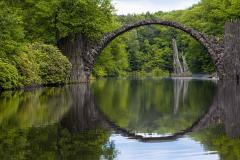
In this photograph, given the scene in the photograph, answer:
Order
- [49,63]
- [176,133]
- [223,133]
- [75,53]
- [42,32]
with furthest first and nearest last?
[75,53]
[42,32]
[49,63]
[176,133]
[223,133]

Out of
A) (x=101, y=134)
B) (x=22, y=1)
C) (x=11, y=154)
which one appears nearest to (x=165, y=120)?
(x=101, y=134)

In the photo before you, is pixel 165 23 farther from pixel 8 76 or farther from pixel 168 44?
pixel 168 44

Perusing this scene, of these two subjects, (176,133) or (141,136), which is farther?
(176,133)

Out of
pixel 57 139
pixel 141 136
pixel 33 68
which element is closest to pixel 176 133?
pixel 141 136

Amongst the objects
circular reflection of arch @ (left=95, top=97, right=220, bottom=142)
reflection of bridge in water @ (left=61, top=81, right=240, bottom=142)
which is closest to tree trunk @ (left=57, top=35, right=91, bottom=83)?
reflection of bridge in water @ (left=61, top=81, right=240, bottom=142)

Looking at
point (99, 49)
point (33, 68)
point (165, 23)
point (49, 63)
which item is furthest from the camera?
point (165, 23)

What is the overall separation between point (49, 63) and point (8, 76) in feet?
26.7

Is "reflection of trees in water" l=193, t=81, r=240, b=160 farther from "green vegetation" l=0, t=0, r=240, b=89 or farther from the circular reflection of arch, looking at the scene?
"green vegetation" l=0, t=0, r=240, b=89

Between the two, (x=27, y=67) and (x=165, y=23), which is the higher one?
(x=165, y=23)

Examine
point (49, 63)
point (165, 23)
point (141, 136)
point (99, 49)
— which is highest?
point (165, 23)

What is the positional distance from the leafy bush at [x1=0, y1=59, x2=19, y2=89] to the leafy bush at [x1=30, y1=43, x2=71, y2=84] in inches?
216

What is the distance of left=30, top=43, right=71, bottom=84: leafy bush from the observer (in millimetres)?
36406

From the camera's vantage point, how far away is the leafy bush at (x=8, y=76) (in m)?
28.9

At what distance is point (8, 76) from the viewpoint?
29.1 meters
